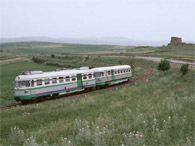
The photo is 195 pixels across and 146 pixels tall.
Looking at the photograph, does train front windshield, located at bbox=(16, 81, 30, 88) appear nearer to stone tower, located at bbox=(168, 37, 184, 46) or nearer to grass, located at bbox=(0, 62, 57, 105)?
grass, located at bbox=(0, 62, 57, 105)

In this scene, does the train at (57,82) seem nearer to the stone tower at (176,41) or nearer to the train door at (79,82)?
the train door at (79,82)

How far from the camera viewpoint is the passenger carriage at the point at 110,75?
31330 mm

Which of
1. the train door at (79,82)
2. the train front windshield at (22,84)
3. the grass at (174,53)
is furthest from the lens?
the grass at (174,53)

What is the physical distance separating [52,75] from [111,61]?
53.2 meters

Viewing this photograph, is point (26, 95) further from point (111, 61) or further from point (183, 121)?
point (111, 61)

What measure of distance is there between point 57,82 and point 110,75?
10420 mm

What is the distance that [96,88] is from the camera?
1281 inches

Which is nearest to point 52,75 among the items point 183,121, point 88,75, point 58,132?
point 88,75

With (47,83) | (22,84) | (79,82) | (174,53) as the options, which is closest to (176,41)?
(174,53)

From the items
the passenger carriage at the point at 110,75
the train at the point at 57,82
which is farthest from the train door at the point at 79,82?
the passenger carriage at the point at 110,75

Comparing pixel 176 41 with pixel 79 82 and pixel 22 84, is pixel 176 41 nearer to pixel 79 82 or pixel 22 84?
pixel 79 82

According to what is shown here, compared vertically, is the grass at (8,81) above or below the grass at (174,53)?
below

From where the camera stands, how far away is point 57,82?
986 inches

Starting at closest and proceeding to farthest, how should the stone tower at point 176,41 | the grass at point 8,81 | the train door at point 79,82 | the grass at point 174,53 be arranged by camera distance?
the train door at point 79,82 → the grass at point 8,81 → the grass at point 174,53 → the stone tower at point 176,41
